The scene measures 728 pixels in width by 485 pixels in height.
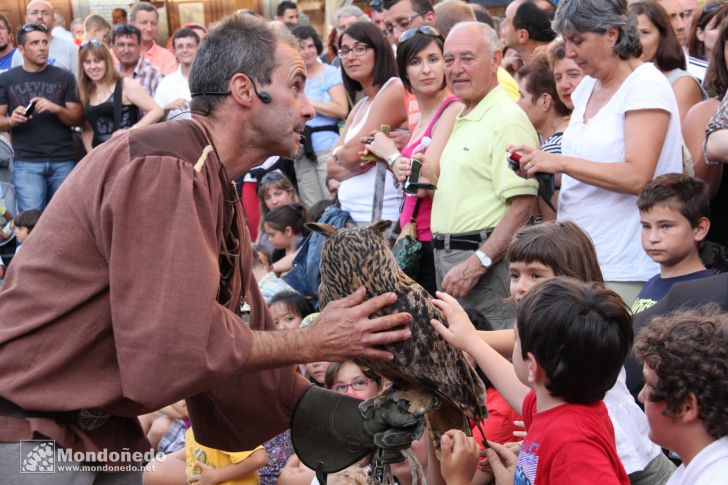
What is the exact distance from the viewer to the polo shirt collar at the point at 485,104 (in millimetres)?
5159

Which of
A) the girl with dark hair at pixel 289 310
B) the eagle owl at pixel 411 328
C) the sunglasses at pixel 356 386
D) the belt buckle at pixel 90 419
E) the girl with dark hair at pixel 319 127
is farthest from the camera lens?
the girl with dark hair at pixel 319 127

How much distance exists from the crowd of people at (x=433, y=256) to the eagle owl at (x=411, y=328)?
5 cm

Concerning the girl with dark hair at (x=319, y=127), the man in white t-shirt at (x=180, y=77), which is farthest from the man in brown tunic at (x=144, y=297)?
the man in white t-shirt at (x=180, y=77)

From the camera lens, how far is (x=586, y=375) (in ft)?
9.12

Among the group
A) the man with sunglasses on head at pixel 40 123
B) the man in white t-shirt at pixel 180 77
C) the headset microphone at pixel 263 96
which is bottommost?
the man with sunglasses on head at pixel 40 123

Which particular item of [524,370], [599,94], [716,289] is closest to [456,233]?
[599,94]

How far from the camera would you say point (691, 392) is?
274 centimetres

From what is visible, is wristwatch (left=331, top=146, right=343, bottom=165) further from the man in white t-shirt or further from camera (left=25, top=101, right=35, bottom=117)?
camera (left=25, top=101, right=35, bottom=117)

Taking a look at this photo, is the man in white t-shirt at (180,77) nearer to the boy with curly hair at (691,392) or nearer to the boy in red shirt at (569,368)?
the boy in red shirt at (569,368)

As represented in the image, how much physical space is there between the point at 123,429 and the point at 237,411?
1.62 feet

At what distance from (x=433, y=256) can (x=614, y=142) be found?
1.27 meters

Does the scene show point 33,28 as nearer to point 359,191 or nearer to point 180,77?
point 180,77

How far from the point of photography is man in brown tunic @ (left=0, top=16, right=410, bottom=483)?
8.89 ft

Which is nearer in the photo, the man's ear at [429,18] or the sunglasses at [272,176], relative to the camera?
the man's ear at [429,18]
